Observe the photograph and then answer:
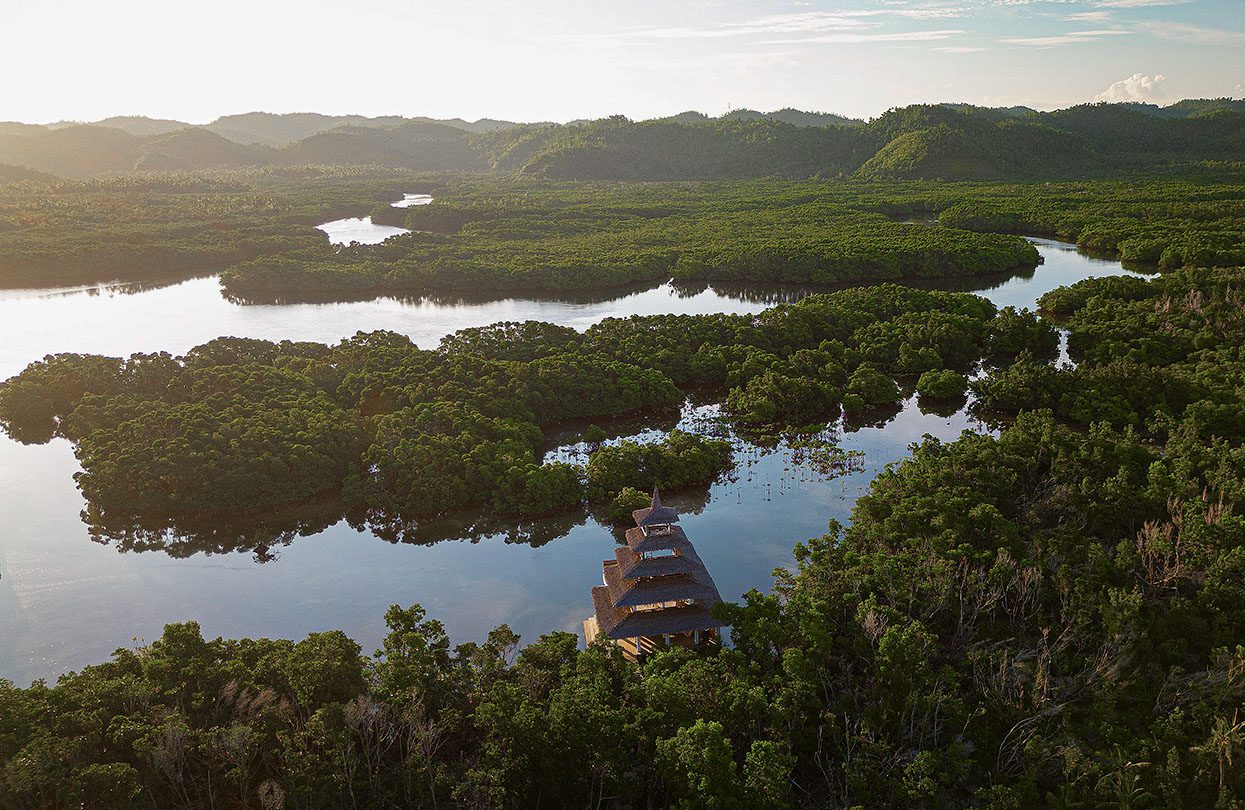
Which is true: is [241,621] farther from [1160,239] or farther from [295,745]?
[1160,239]

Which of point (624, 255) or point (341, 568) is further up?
point (624, 255)

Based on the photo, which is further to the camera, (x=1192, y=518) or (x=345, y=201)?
(x=345, y=201)

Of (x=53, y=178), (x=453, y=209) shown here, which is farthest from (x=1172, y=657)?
(x=53, y=178)

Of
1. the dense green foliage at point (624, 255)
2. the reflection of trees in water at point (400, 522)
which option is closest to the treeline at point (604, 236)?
the dense green foliage at point (624, 255)

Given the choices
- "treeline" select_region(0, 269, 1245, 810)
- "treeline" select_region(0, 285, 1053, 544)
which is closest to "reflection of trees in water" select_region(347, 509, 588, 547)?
"treeline" select_region(0, 285, 1053, 544)

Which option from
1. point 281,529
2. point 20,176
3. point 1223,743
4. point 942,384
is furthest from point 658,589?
point 20,176

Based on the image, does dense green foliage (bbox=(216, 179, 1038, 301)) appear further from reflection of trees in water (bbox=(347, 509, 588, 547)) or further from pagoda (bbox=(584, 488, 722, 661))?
pagoda (bbox=(584, 488, 722, 661))

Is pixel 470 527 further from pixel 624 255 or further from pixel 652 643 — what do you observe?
pixel 624 255
